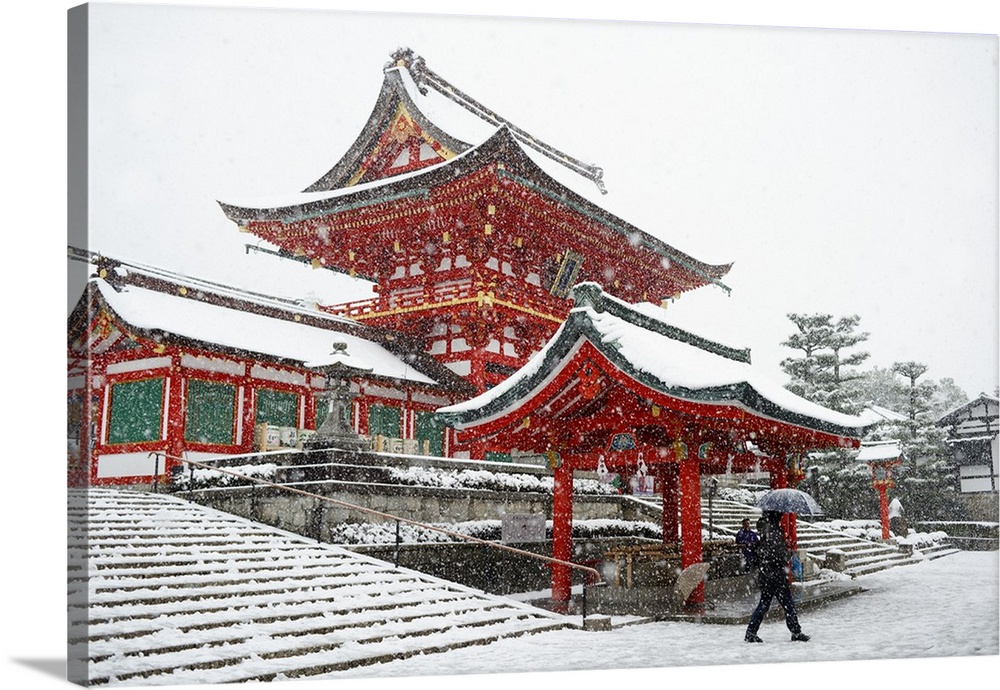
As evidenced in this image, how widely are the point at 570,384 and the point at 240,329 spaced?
7.69 m

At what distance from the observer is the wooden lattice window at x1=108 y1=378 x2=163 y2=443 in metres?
14.8

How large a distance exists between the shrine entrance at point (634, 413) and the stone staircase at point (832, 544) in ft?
14.2

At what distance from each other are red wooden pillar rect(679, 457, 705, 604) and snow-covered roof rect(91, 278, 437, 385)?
17.8ft

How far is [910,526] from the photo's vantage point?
46.6 feet

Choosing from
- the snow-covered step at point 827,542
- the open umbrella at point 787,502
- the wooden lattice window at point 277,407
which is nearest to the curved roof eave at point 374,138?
the wooden lattice window at point 277,407

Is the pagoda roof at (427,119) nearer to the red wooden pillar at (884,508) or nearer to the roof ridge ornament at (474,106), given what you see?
the roof ridge ornament at (474,106)

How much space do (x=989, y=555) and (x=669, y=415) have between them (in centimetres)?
423

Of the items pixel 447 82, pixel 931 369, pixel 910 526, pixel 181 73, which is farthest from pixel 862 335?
pixel 181 73

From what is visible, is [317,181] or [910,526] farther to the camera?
[317,181]

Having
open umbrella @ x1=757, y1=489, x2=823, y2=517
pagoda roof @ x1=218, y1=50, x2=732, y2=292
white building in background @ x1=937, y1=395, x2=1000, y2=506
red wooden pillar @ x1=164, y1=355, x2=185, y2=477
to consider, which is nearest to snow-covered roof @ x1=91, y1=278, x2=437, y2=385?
red wooden pillar @ x1=164, y1=355, x2=185, y2=477

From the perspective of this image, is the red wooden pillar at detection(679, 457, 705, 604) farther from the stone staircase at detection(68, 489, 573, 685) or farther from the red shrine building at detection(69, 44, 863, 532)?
the stone staircase at detection(68, 489, 573, 685)

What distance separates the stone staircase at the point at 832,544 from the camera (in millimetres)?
16656

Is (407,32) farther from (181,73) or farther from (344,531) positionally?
(344,531)

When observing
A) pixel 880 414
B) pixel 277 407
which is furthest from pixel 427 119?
pixel 880 414
